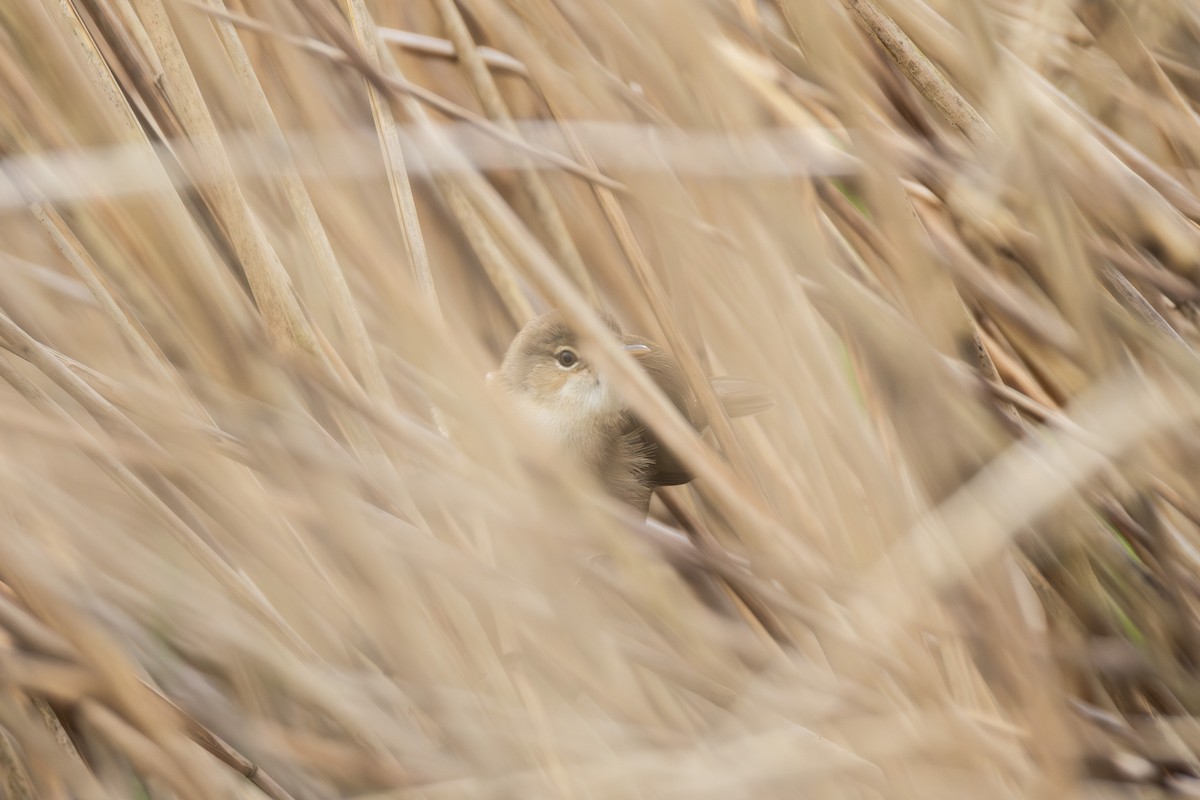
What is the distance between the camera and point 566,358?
1.12 m

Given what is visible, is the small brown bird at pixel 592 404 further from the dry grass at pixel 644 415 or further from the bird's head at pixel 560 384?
the dry grass at pixel 644 415

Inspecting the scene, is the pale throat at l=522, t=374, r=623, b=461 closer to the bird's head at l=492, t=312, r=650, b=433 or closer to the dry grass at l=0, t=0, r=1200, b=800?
the bird's head at l=492, t=312, r=650, b=433

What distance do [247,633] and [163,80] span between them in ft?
1.17

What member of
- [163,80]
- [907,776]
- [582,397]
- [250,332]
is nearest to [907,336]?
[907,776]

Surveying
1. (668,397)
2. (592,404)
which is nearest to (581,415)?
(592,404)

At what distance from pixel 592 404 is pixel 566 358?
7 centimetres

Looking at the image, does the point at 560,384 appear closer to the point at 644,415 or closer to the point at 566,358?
the point at 566,358

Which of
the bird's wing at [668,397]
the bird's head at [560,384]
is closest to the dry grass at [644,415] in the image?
the bird's wing at [668,397]

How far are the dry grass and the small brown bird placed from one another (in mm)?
264

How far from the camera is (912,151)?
65 centimetres

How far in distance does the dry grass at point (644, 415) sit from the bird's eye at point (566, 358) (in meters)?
0.37

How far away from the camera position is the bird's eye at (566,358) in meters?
1.11

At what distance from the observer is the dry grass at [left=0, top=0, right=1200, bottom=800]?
53 centimetres

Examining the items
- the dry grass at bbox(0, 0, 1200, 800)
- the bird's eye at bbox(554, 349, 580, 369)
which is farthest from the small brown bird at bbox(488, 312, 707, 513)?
the dry grass at bbox(0, 0, 1200, 800)
